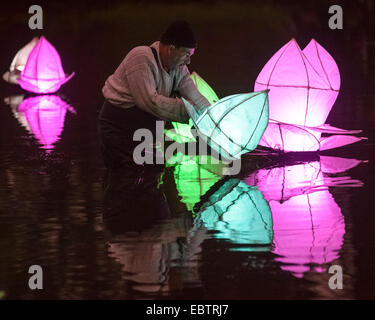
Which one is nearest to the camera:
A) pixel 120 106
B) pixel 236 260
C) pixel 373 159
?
pixel 236 260

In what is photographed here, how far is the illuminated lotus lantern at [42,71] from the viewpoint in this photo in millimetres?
12672

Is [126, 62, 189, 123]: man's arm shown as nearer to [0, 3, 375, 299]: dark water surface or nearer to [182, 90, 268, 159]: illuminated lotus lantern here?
[182, 90, 268, 159]: illuminated lotus lantern

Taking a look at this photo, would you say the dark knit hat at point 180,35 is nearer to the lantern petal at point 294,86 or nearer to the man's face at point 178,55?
the man's face at point 178,55

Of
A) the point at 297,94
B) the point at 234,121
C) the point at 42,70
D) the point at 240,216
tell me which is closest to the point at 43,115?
the point at 42,70

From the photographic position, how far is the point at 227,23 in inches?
1085

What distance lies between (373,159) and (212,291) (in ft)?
11.9

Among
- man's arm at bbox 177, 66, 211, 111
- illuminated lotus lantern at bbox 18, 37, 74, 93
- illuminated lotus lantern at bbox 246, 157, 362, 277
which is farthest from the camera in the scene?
illuminated lotus lantern at bbox 18, 37, 74, 93

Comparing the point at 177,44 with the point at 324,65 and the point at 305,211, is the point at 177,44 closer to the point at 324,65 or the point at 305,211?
the point at 305,211

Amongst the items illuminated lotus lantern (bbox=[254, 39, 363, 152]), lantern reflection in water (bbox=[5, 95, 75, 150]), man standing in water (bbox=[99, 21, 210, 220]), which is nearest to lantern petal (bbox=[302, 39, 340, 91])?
illuminated lotus lantern (bbox=[254, 39, 363, 152])

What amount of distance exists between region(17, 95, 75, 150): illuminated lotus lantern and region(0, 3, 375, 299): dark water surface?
2.09 feet

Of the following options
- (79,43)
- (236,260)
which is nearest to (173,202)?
(236,260)

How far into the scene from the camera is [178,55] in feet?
21.9

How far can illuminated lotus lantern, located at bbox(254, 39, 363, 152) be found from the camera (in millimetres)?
7621
